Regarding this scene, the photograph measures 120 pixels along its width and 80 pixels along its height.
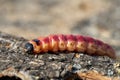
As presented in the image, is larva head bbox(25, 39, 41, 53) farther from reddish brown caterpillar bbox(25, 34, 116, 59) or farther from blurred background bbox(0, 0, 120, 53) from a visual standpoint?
blurred background bbox(0, 0, 120, 53)

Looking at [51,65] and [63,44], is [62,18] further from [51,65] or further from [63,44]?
[51,65]

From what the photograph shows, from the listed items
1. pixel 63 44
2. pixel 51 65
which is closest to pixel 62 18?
pixel 63 44

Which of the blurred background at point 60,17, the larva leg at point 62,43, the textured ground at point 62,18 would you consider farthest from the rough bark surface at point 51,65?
the blurred background at point 60,17

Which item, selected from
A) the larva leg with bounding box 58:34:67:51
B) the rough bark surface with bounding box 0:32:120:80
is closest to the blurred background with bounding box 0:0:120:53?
the larva leg with bounding box 58:34:67:51

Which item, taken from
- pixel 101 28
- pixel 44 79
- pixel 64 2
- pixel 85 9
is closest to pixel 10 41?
pixel 44 79

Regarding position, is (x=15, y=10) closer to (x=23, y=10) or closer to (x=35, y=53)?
(x=23, y=10)
